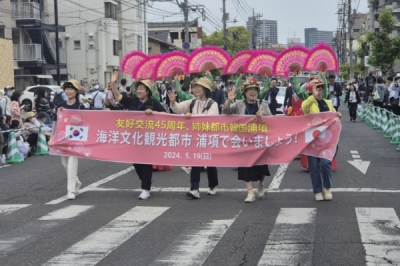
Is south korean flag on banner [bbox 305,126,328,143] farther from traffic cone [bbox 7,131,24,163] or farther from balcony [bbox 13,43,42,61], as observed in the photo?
balcony [bbox 13,43,42,61]

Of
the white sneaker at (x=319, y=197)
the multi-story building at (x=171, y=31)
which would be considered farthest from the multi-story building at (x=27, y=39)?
the multi-story building at (x=171, y=31)

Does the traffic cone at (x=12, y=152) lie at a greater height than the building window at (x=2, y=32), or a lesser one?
lesser

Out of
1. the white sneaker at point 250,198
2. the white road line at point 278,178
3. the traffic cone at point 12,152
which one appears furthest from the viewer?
the traffic cone at point 12,152

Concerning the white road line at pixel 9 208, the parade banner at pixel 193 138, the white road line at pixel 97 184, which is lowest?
the white road line at pixel 9 208

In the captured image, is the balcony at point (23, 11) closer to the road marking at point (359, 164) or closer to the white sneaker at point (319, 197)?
the road marking at point (359, 164)

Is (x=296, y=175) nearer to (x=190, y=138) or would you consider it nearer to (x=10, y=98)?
(x=190, y=138)

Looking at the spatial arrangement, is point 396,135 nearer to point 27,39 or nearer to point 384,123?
point 384,123

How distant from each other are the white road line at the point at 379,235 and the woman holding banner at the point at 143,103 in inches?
127

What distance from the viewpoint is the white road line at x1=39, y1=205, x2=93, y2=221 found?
30.3 feet

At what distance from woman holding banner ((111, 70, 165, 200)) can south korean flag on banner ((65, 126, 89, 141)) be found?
780 millimetres

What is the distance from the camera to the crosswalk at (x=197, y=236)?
683 centimetres

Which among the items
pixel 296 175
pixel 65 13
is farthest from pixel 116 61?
pixel 296 175

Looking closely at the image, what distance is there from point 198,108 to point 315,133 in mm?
1851

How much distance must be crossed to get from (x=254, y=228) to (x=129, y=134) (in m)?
3.62
